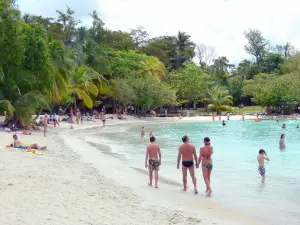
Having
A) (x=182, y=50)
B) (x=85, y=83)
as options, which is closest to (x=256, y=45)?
(x=182, y=50)

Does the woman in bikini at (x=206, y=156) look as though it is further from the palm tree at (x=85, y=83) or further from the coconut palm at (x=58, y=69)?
the palm tree at (x=85, y=83)

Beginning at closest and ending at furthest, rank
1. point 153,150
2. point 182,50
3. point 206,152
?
point 206,152 < point 153,150 < point 182,50

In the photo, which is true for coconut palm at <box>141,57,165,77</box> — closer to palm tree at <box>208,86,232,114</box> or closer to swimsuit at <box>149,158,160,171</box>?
palm tree at <box>208,86,232,114</box>

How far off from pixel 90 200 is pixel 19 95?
55.7 ft

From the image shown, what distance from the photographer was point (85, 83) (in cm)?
3631

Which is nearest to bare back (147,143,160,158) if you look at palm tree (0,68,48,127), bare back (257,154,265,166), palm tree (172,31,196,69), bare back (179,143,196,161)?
bare back (179,143,196,161)

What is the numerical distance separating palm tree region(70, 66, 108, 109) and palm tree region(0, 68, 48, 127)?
11.6 meters

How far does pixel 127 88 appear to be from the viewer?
42812 mm

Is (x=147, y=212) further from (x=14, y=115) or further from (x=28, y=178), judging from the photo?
(x=14, y=115)

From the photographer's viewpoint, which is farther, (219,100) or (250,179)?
(219,100)

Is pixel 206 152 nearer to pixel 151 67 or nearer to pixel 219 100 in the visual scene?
pixel 151 67

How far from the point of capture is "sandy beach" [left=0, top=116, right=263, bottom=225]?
587cm

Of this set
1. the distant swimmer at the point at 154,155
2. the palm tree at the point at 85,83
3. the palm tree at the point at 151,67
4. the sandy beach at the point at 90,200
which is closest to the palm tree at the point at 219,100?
the palm tree at the point at 151,67

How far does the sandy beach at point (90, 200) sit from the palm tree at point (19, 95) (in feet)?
37.1
